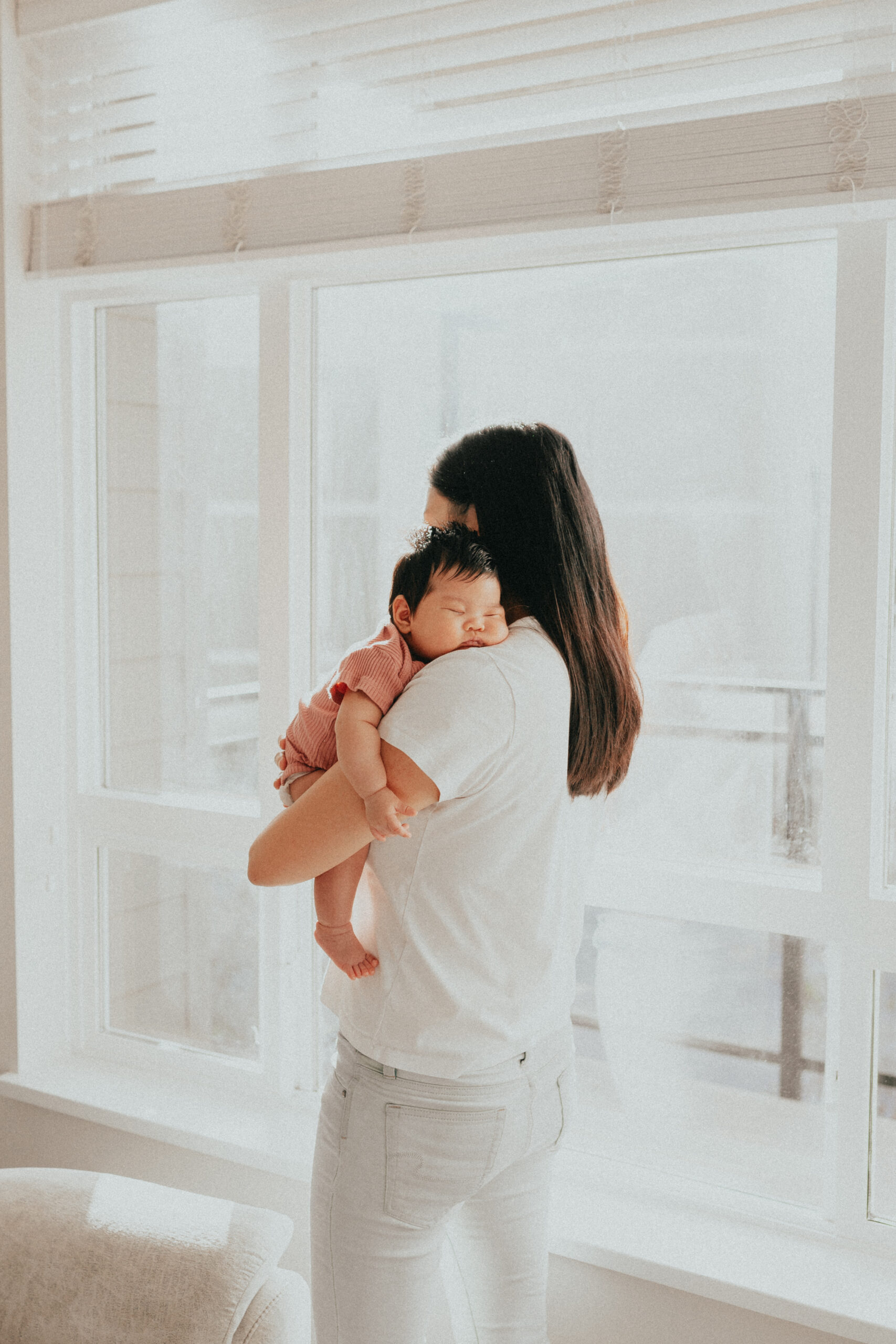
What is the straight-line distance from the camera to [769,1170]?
1.67m

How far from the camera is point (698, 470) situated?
165cm

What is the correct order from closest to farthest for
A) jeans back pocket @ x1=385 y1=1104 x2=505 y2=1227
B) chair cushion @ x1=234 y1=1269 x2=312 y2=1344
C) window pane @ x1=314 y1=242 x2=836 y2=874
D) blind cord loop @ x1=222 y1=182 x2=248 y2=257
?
jeans back pocket @ x1=385 y1=1104 x2=505 y2=1227, chair cushion @ x1=234 y1=1269 x2=312 y2=1344, window pane @ x1=314 y1=242 x2=836 y2=874, blind cord loop @ x1=222 y1=182 x2=248 y2=257

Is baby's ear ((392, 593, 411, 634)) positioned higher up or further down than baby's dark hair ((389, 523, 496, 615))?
further down

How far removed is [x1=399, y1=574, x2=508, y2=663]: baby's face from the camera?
117 cm

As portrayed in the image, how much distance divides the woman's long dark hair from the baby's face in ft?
0.22

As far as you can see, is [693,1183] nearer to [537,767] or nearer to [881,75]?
[537,767]

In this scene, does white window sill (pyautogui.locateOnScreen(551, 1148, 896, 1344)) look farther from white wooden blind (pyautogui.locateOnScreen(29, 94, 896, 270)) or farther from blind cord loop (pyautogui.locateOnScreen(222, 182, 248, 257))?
blind cord loop (pyautogui.locateOnScreen(222, 182, 248, 257))

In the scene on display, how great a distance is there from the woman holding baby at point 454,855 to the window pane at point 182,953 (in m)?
0.84

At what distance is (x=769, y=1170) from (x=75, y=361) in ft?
6.18

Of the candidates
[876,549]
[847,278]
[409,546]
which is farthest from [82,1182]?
[847,278]

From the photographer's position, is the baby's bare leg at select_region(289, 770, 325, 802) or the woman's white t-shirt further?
the baby's bare leg at select_region(289, 770, 325, 802)

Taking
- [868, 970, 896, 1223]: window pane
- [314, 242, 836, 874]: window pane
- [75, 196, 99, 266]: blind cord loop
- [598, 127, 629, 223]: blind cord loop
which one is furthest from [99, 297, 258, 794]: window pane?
[868, 970, 896, 1223]: window pane

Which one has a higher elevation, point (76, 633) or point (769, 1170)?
point (76, 633)

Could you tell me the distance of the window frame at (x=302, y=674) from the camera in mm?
1521
